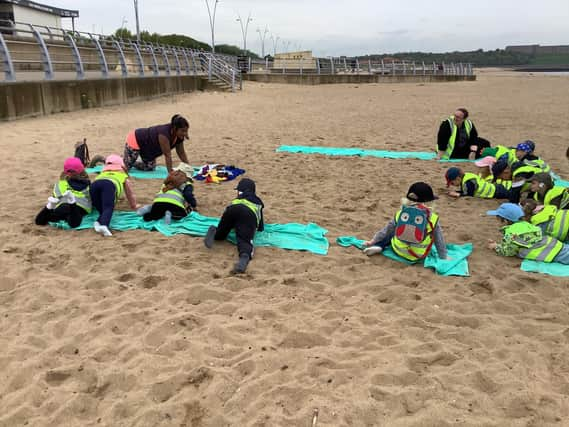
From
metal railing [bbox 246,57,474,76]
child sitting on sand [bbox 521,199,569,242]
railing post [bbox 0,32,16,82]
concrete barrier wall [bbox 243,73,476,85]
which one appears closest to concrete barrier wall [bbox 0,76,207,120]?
railing post [bbox 0,32,16,82]

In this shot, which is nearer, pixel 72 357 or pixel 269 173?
pixel 72 357

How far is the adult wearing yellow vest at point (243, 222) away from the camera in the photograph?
4.03 metres

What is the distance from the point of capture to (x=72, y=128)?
33.7 ft

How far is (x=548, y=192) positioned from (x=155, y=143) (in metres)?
5.07

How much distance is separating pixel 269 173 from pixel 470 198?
2.94 m

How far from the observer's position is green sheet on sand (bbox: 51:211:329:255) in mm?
4371

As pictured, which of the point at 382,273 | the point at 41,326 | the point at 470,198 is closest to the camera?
the point at 41,326

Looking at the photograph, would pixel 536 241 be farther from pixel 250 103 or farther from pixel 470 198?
pixel 250 103

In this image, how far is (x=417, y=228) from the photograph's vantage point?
3938mm

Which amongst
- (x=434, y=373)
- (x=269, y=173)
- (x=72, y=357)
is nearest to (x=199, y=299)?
(x=72, y=357)

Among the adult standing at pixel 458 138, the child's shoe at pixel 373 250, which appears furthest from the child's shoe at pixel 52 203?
the adult standing at pixel 458 138

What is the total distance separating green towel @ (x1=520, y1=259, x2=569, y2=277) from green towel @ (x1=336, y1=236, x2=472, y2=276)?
1.60ft

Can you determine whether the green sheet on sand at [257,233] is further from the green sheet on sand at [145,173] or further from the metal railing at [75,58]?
the metal railing at [75,58]

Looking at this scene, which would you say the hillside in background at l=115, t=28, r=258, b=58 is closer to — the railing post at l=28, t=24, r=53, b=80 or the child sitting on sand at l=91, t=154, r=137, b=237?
the railing post at l=28, t=24, r=53, b=80
